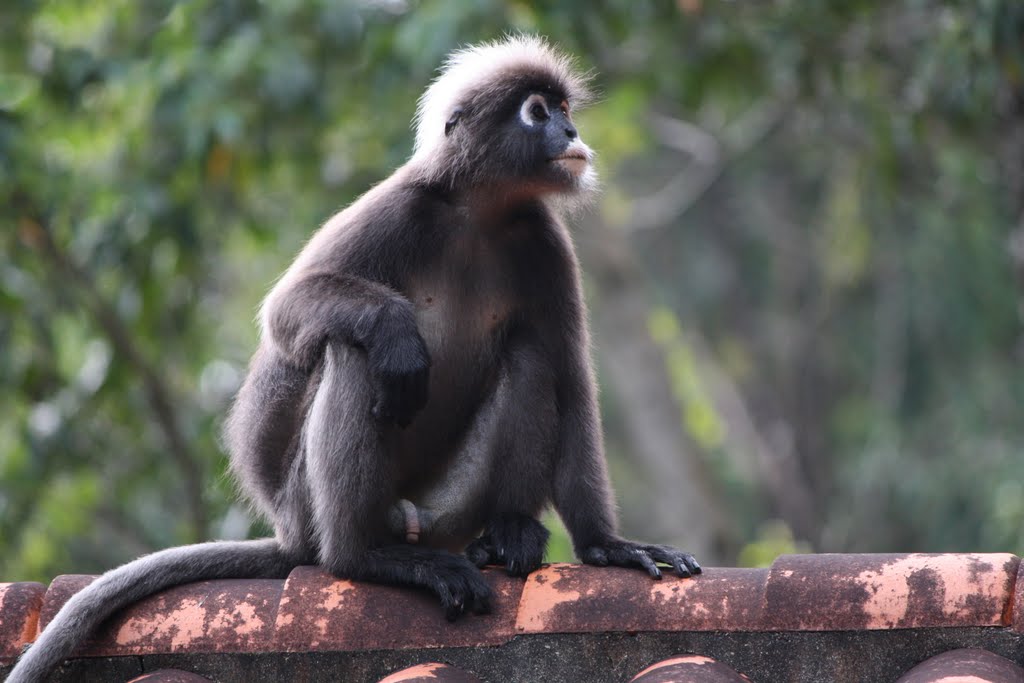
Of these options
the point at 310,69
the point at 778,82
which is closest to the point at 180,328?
the point at 310,69

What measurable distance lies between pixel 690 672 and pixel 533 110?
6.27 ft

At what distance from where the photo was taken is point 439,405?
12.9ft

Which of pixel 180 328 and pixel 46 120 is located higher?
pixel 46 120

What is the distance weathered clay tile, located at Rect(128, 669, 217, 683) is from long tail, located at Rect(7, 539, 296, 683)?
0.61 feet

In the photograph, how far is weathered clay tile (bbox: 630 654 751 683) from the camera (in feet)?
9.27

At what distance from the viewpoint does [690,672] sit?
9.37 feet

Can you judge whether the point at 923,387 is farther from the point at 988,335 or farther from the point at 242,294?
the point at 242,294

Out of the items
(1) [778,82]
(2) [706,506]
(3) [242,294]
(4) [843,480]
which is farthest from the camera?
(4) [843,480]

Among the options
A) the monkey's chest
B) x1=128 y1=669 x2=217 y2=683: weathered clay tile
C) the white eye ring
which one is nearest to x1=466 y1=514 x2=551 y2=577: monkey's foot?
the monkey's chest

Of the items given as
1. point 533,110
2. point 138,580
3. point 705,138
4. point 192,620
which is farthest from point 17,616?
point 705,138

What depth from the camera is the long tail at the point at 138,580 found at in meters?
3.16

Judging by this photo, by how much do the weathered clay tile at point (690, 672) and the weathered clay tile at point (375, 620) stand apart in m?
0.41

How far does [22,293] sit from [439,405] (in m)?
3.74

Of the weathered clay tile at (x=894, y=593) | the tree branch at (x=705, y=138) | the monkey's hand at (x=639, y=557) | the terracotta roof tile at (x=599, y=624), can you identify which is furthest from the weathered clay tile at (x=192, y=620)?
the tree branch at (x=705, y=138)
